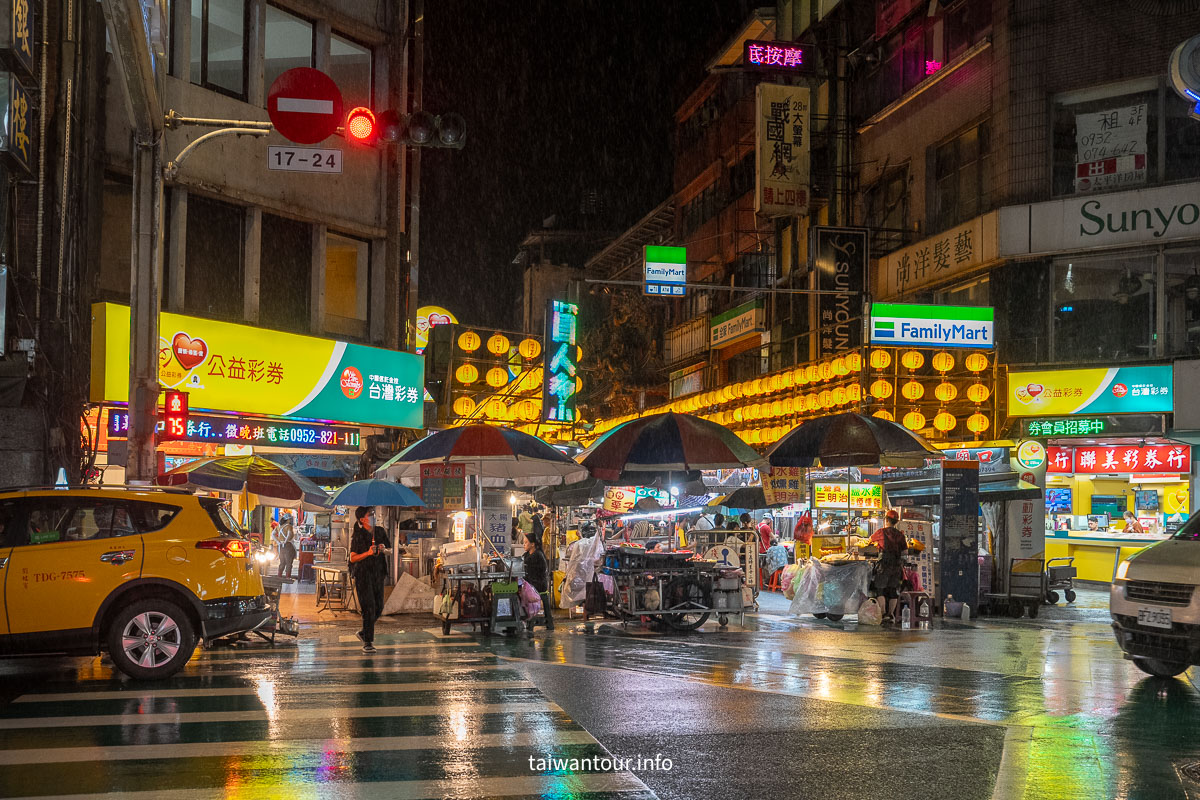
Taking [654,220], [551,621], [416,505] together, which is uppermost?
[654,220]

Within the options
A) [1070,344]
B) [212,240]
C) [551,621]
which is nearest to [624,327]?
[1070,344]

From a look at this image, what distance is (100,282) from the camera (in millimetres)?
20422

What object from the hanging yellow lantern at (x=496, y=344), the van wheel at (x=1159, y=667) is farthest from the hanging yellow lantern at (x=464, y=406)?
the van wheel at (x=1159, y=667)

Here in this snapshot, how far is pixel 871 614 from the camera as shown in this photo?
803 inches

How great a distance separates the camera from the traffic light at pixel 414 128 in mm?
14344

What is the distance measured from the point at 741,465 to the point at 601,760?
11.4 m

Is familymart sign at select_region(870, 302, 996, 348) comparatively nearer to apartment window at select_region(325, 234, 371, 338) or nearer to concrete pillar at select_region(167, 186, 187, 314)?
apartment window at select_region(325, 234, 371, 338)

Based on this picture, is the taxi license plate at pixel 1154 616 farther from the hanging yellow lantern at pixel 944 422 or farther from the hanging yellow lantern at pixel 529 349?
the hanging yellow lantern at pixel 529 349

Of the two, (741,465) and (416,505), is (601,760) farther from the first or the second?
(416,505)

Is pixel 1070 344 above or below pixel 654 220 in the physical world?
below

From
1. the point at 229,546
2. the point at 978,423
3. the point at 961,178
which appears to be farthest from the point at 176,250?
the point at 961,178

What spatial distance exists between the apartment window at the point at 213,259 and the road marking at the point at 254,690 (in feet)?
38.6

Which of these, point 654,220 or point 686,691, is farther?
point 654,220

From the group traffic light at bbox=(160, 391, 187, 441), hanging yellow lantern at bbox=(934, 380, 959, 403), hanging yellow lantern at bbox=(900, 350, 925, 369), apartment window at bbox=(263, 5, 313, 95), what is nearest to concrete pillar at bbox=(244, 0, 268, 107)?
apartment window at bbox=(263, 5, 313, 95)
